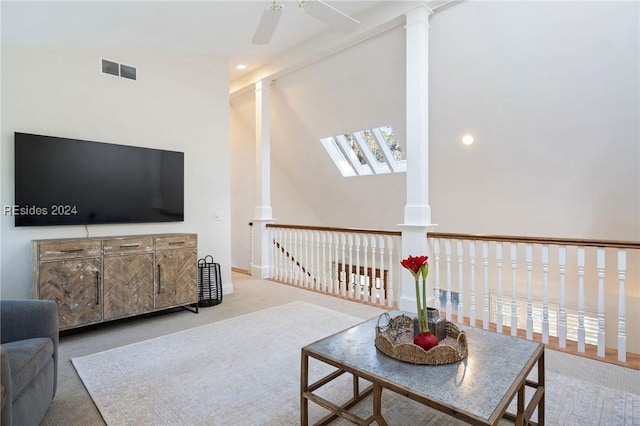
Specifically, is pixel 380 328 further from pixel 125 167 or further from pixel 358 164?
pixel 358 164

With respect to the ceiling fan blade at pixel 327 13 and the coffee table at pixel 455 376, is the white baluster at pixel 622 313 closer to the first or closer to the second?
the coffee table at pixel 455 376

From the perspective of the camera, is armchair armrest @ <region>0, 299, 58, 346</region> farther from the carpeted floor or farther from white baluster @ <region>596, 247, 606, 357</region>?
white baluster @ <region>596, 247, 606, 357</region>

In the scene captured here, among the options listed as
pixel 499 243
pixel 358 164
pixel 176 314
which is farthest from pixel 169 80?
pixel 499 243

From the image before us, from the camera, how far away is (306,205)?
26.1 feet

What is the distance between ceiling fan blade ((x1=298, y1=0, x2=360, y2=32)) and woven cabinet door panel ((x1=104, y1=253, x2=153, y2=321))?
2742 millimetres

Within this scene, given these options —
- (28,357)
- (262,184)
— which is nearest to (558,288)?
(262,184)

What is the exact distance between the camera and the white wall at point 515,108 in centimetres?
338

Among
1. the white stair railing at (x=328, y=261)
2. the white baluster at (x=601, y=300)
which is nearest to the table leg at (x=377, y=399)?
the white baluster at (x=601, y=300)

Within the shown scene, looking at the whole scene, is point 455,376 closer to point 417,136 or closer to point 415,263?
point 415,263

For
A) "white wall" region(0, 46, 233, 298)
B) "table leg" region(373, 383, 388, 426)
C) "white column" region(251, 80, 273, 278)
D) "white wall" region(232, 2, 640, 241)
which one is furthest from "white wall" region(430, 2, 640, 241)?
"table leg" region(373, 383, 388, 426)

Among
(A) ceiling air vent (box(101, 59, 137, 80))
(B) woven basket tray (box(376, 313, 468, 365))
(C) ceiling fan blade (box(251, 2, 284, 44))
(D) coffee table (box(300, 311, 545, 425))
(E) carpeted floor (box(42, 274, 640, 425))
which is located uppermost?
(A) ceiling air vent (box(101, 59, 137, 80))

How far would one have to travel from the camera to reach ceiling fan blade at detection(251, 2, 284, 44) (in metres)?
2.27

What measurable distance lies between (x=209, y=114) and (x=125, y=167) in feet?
4.37

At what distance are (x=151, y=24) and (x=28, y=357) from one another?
3.12m
